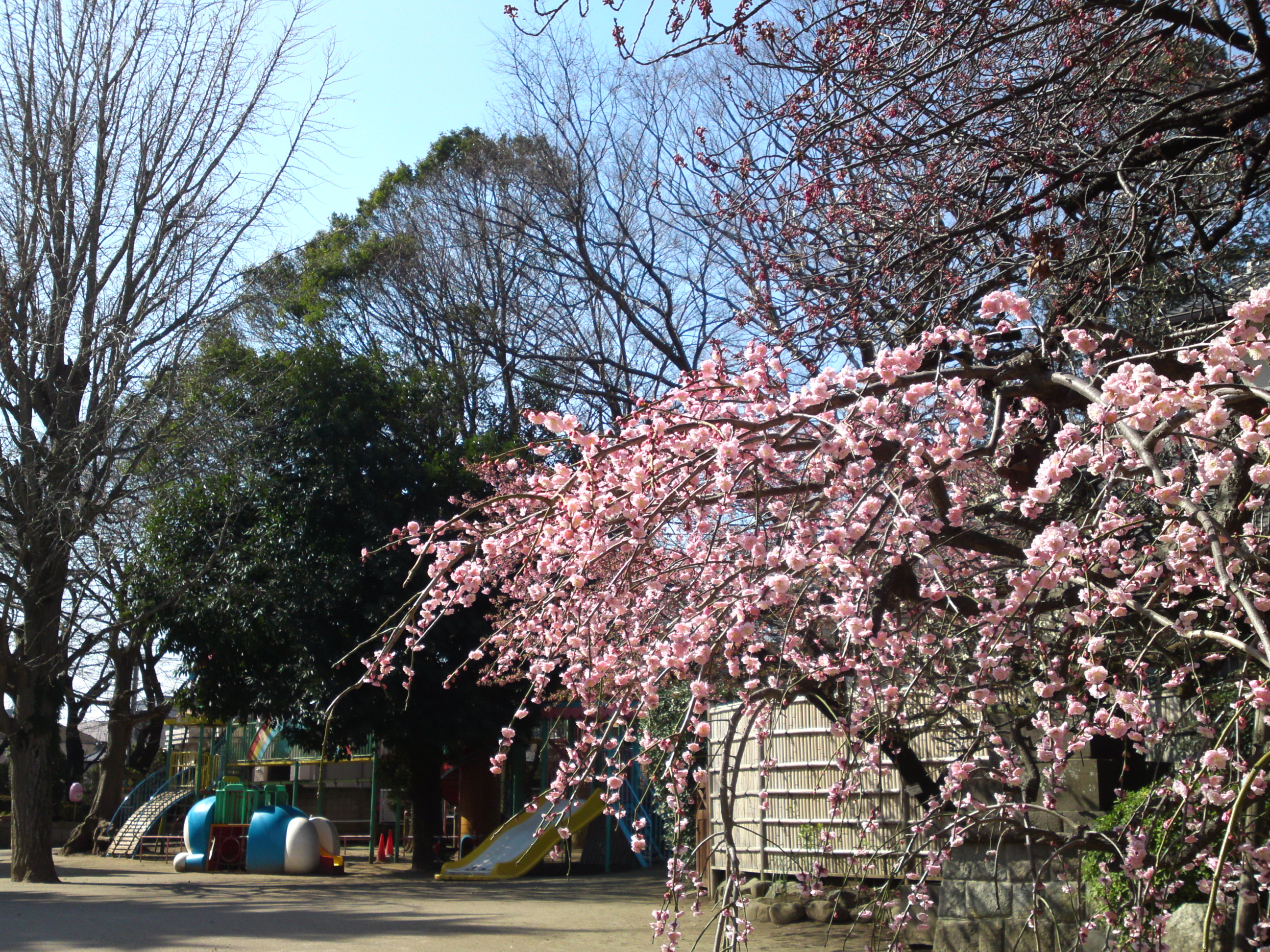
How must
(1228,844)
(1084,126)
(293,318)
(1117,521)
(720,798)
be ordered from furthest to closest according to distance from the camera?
1. (293,318)
2. (1084,126)
3. (720,798)
4. (1117,521)
5. (1228,844)

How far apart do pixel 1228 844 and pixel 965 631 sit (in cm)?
205

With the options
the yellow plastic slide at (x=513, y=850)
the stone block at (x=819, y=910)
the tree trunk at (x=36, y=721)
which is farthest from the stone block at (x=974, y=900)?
the tree trunk at (x=36, y=721)

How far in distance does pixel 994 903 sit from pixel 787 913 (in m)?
3.10

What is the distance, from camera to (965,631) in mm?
Result: 4297

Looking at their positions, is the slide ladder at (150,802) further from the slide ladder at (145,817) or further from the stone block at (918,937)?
the stone block at (918,937)

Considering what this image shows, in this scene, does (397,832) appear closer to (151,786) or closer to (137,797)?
(137,797)

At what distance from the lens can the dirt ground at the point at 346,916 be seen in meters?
7.30

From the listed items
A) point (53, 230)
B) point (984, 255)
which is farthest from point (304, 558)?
point (984, 255)

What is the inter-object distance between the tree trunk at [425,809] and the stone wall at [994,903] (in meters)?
9.98

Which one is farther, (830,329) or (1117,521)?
(830,329)

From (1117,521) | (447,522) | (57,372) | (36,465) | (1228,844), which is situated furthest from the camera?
(57,372)

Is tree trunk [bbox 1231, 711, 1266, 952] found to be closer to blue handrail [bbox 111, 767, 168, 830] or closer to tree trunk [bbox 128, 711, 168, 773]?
blue handrail [bbox 111, 767, 168, 830]

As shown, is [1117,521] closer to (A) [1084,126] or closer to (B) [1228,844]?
(B) [1228,844]

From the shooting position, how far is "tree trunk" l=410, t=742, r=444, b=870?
48.7 ft
